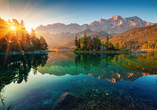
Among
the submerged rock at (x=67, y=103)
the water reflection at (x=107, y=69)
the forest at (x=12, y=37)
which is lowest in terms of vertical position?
the water reflection at (x=107, y=69)

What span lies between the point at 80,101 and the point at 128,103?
494 cm

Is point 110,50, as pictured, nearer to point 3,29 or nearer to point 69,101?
point 69,101

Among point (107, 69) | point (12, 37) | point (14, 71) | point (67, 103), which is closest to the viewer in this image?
point (67, 103)

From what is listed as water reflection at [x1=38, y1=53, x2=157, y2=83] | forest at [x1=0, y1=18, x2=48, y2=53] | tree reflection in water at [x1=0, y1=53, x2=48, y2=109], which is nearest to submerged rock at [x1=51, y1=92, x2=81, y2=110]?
tree reflection in water at [x1=0, y1=53, x2=48, y2=109]

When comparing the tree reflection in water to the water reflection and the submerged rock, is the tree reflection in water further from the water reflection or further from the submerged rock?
the submerged rock

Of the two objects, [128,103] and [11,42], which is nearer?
[128,103]

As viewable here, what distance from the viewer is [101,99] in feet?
25.7

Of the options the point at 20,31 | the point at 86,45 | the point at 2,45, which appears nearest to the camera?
the point at 2,45

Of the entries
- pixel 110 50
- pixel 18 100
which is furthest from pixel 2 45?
pixel 110 50

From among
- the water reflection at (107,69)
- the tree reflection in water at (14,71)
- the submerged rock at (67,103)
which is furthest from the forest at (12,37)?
the submerged rock at (67,103)

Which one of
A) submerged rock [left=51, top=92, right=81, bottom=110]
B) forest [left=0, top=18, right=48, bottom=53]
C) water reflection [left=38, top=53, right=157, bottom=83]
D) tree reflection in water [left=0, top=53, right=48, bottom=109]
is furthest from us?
forest [left=0, top=18, right=48, bottom=53]

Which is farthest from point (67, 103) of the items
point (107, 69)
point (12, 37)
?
point (12, 37)

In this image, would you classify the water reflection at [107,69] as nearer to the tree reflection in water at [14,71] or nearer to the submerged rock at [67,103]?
the tree reflection in water at [14,71]

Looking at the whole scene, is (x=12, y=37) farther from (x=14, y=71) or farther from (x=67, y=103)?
(x=67, y=103)
